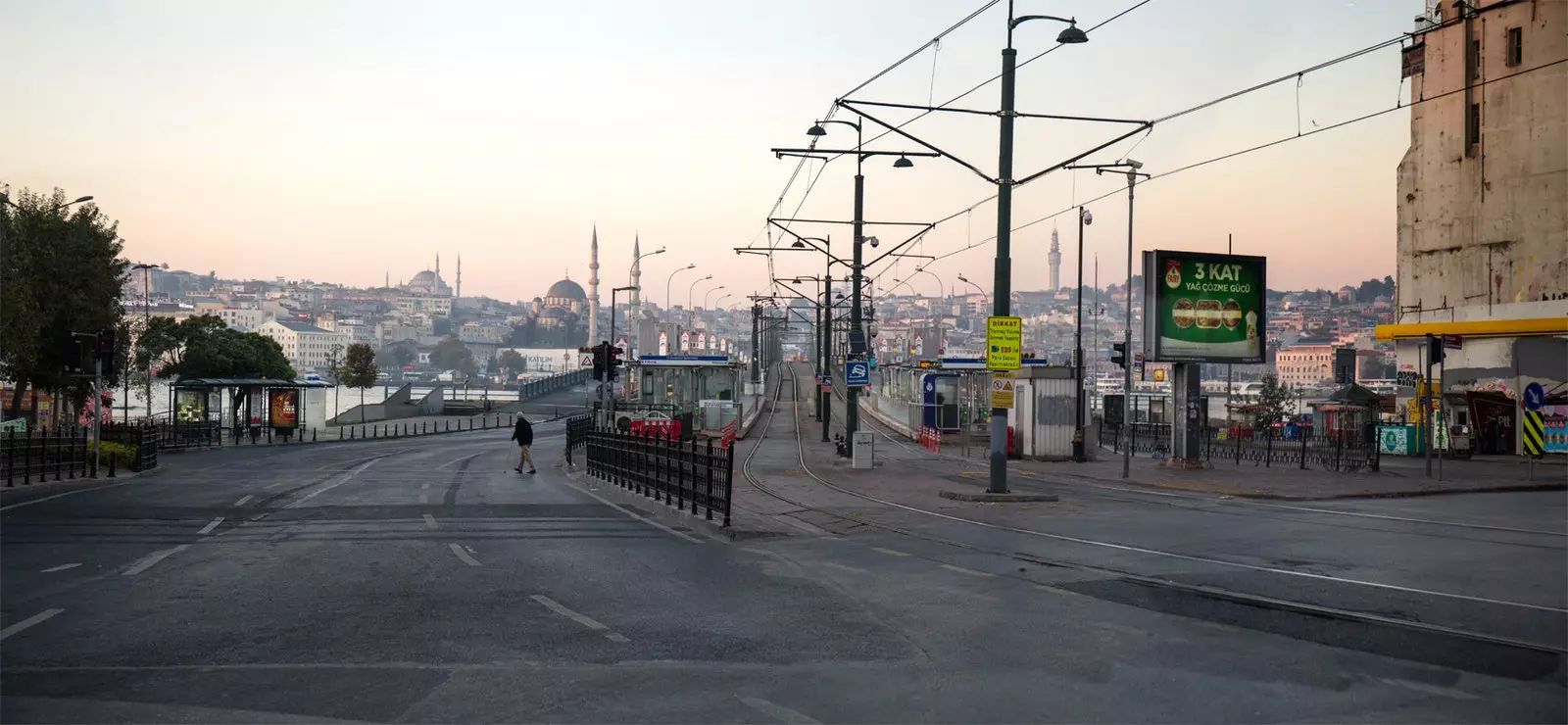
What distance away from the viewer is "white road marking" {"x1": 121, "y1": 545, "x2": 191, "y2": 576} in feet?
44.9

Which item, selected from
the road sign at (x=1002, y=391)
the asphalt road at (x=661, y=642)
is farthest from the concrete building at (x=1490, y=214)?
the asphalt road at (x=661, y=642)

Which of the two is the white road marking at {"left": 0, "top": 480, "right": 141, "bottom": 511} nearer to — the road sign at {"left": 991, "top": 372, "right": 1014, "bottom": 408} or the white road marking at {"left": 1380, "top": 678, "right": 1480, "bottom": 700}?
the road sign at {"left": 991, "top": 372, "right": 1014, "bottom": 408}

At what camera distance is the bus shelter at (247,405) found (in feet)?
192

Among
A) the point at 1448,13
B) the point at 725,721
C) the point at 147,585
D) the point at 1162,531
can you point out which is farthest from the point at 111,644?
the point at 1448,13

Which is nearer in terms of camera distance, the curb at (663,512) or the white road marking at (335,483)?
the curb at (663,512)

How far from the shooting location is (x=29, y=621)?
10406 millimetres

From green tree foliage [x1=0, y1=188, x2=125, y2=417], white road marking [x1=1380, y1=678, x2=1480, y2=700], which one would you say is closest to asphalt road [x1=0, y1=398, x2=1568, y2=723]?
white road marking [x1=1380, y1=678, x2=1480, y2=700]

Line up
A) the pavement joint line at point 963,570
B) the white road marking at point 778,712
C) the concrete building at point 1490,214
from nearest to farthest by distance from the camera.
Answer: the white road marking at point 778,712 → the pavement joint line at point 963,570 → the concrete building at point 1490,214

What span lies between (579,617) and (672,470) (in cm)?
1097

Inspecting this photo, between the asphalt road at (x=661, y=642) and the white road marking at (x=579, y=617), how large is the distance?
0.04 m

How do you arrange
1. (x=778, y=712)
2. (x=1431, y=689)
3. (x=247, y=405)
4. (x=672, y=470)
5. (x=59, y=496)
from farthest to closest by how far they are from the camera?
(x=247, y=405), (x=59, y=496), (x=672, y=470), (x=1431, y=689), (x=778, y=712)

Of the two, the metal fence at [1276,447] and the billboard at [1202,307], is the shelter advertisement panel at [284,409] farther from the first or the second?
the billboard at [1202,307]

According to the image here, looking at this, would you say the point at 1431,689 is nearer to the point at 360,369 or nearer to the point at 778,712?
the point at 778,712

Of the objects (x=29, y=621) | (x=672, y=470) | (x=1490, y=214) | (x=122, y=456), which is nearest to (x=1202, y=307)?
(x=1490, y=214)
